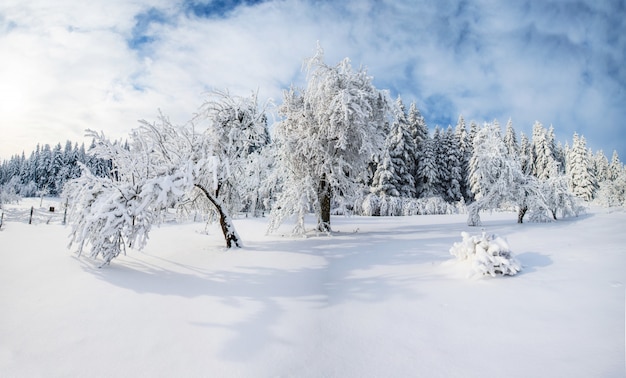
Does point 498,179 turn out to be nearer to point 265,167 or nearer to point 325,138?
point 325,138

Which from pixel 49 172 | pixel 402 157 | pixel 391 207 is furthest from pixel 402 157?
pixel 49 172

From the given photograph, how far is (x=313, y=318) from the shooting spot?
163 inches

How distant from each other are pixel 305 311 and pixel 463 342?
210 cm

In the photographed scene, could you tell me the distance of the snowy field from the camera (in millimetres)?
2898

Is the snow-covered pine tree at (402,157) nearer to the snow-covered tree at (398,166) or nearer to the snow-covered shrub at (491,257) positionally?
the snow-covered tree at (398,166)

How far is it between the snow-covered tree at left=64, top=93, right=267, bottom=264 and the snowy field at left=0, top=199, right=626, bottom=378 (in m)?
0.74

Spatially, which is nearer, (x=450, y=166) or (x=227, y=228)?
(x=227, y=228)

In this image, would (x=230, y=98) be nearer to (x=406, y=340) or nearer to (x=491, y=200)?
(x=406, y=340)

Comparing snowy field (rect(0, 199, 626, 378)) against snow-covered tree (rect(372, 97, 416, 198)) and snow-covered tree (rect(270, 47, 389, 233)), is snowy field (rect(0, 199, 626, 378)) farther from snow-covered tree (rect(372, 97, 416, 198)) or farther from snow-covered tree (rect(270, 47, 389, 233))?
snow-covered tree (rect(372, 97, 416, 198))

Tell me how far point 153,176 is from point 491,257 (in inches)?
283

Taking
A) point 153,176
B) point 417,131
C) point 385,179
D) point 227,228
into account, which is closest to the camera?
point 153,176

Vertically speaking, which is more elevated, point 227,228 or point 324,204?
point 324,204

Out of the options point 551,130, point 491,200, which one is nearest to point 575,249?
point 491,200

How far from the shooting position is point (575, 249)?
6535 mm
